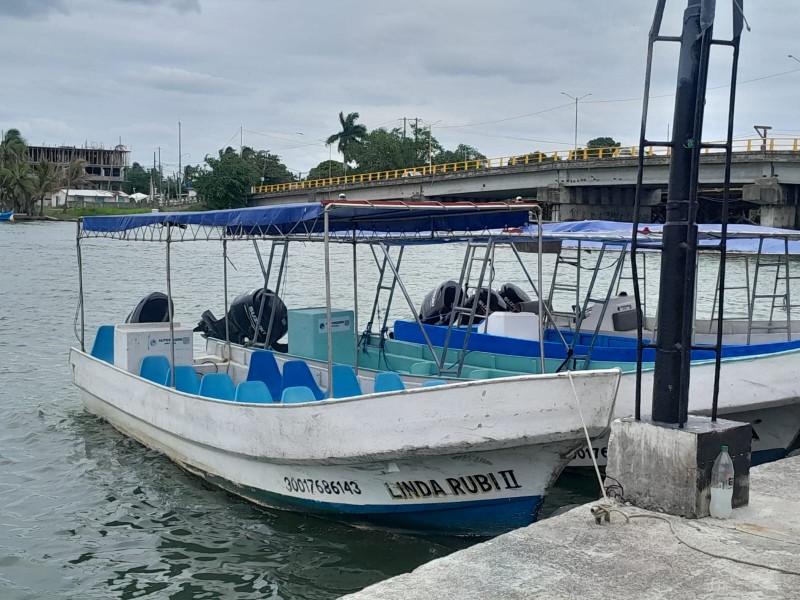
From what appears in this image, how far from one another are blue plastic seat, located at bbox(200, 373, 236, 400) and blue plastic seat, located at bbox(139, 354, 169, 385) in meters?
1.35

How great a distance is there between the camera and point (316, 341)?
Result: 11891 mm

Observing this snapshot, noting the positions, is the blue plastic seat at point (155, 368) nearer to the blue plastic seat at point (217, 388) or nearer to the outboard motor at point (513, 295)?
the blue plastic seat at point (217, 388)

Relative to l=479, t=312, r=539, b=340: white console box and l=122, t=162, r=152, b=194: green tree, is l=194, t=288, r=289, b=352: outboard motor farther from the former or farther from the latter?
l=122, t=162, r=152, b=194: green tree

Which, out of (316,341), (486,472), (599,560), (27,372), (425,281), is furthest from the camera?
(425,281)

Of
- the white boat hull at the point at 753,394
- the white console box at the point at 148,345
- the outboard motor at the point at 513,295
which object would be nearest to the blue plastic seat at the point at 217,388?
the white console box at the point at 148,345

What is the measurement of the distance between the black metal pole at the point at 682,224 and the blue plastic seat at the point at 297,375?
18.3 ft

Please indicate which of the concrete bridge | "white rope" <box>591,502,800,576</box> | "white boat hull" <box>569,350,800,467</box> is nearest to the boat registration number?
"white boat hull" <box>569,350,800,467</box>

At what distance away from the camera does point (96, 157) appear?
172 m

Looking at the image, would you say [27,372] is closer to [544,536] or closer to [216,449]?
[216,449]

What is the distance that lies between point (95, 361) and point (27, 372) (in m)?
6.30

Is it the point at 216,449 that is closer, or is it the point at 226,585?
the point at 226,585

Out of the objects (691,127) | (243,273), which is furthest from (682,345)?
(243,273)

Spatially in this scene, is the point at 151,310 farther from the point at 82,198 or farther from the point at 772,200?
the point at 82,198

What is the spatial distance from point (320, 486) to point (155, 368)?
4002 millimetres
